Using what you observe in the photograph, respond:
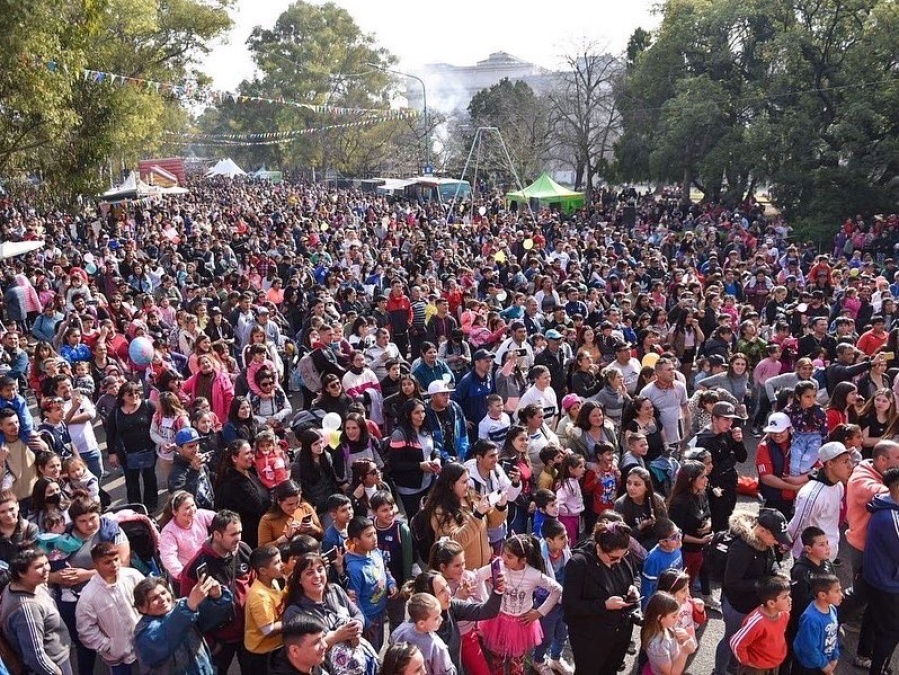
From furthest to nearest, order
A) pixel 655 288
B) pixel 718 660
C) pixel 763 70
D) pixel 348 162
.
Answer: pixel 348 162 → pixel 763 70 → pixel 655 288 → pixel 718 660

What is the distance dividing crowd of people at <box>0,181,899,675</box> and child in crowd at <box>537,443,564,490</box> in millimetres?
16

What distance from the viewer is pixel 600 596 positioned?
4285 mm

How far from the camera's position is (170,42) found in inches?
1314

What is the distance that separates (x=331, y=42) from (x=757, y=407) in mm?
57864

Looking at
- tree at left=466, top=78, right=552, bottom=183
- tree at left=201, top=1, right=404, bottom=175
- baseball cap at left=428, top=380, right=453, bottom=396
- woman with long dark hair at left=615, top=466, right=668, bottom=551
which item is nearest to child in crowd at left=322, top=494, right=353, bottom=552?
woman with long dark hair at left=615, top=466, right=668, bottom=551

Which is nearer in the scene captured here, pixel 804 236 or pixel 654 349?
pixel 654 349

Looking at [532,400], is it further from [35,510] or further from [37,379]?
[37,379]

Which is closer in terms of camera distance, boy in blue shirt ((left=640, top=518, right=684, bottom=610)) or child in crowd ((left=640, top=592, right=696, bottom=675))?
child in crowd ((left=640, top=592, right=696, bottom=675))

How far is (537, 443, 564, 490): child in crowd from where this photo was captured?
18.4 feet

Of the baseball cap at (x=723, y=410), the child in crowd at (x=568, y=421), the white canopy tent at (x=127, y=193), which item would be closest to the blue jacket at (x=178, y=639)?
the child in crowd at (x=568, y=421)

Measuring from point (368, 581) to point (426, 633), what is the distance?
66 cm

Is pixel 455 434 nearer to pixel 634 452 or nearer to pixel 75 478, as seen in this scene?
pixel 634 452

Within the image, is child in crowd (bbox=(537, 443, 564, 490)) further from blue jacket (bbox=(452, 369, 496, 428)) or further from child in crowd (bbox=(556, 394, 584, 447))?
blue jacket (bbox=(452, 369, 496, 428))

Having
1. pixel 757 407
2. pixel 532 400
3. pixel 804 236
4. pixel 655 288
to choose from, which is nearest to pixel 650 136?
pixel 804 236
